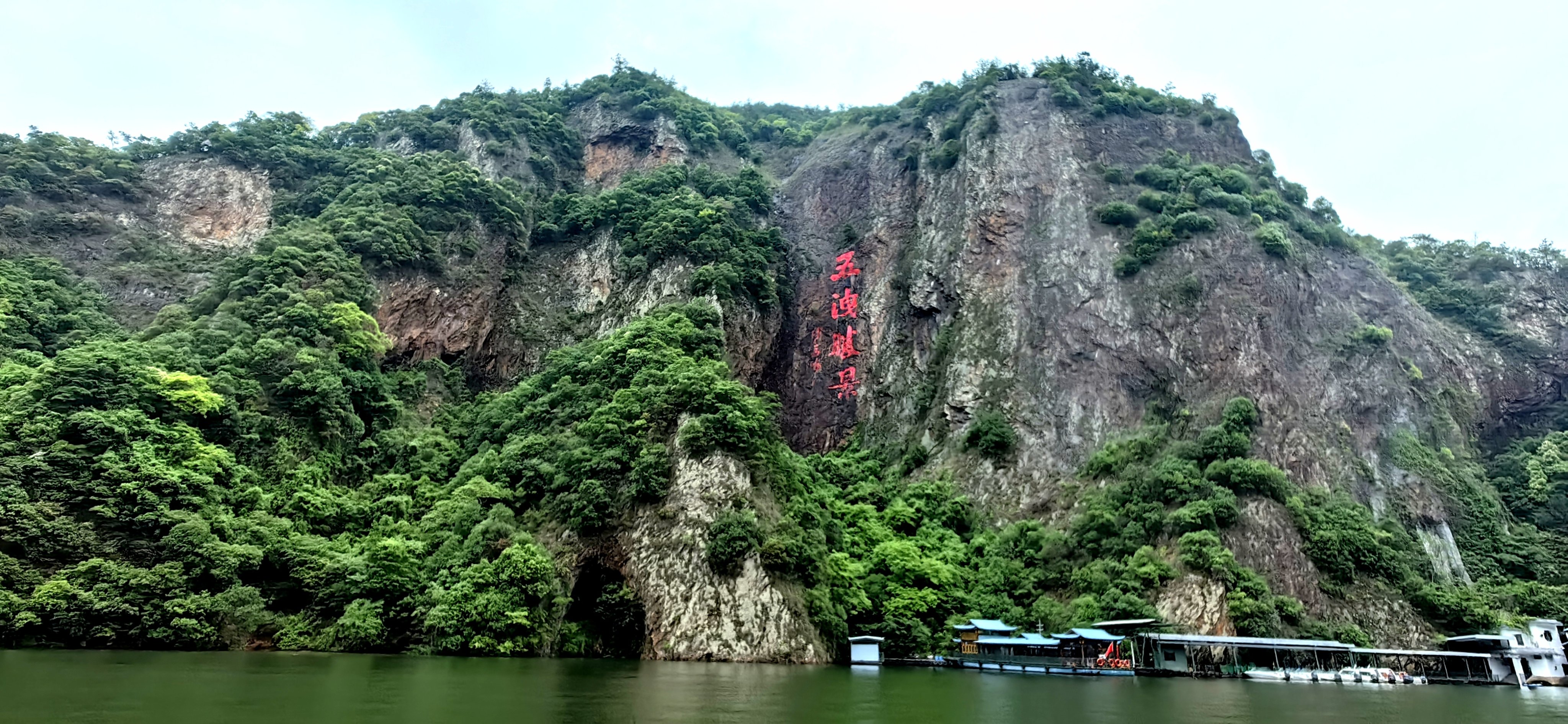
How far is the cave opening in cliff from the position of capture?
24.4m

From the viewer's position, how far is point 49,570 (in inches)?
801

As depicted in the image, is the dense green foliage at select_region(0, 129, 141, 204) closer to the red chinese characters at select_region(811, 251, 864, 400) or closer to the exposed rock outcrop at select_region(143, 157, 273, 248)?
the exposed rock outcrop at select_region(143, 157, 273, 248)

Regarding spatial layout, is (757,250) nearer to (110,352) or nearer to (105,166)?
(110,352)

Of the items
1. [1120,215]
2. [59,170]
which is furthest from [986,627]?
[59,170]

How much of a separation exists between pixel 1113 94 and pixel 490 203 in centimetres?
3588

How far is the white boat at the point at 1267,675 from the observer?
75.7 feet
